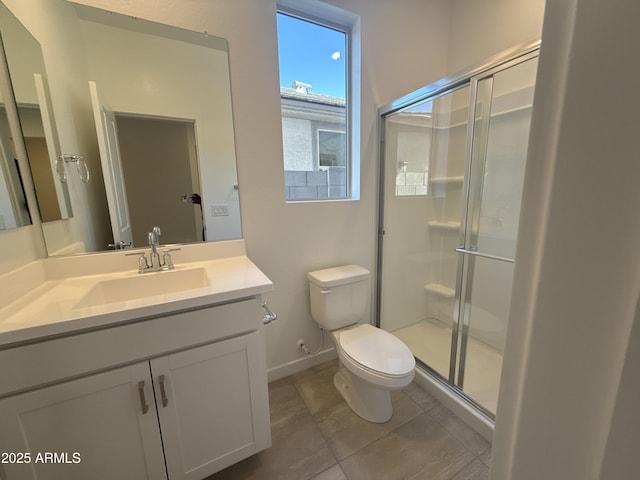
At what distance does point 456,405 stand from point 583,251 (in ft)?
5.32

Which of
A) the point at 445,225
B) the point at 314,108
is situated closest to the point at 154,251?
the point at 314,108

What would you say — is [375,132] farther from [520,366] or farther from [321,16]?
[520,366]

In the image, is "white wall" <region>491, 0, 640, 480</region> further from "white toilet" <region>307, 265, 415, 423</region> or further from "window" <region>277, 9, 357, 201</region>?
"window" <region>277, 9, 357, 201</region>

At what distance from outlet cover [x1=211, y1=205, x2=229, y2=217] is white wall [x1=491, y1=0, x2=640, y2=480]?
1396 millimetres

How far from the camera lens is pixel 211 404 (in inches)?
39.9

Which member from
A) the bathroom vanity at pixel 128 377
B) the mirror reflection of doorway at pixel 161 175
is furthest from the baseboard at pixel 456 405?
the mirror reflection of doorway at pixel 161 175

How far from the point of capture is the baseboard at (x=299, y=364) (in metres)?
1.74

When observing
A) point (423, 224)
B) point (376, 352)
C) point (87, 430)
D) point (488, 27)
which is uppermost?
point (488, 27)

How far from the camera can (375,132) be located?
180 cm

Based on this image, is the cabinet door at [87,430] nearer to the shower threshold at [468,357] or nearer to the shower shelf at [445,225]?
the shower threshold at [468,357]

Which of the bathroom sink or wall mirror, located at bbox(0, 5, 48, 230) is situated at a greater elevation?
wall mirror, located at bbox(0, 5, 48, 230)

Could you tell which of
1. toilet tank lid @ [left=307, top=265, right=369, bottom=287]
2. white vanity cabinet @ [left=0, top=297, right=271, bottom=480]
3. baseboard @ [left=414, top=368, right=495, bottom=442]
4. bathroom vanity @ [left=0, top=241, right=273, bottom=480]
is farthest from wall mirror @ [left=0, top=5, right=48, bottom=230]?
baseboard @ [left=414, top=368, right=495, bottom=442]

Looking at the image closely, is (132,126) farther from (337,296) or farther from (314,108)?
(337,296)

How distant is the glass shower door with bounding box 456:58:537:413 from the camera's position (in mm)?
1498
